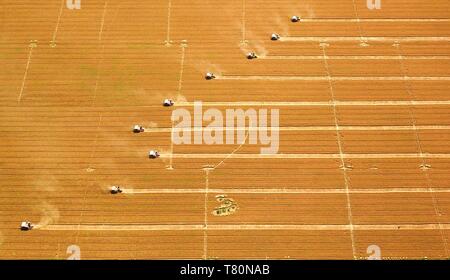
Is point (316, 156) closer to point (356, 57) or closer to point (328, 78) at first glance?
point (328, 78)

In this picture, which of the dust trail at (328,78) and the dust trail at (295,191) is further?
the dust trail at (328,78)

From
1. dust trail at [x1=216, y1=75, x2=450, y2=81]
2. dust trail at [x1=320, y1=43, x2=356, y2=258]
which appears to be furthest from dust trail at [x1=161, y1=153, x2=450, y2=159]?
dust trail at [x1=216, y1=75, x2=450, y2=81]

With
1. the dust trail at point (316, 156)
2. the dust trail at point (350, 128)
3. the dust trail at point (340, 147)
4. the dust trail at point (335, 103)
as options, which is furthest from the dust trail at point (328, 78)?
the dust trail at point (316, 156)

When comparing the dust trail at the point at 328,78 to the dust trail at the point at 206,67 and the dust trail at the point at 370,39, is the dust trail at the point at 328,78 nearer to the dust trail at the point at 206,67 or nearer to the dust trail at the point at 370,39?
the dust trail at the point at 206,67

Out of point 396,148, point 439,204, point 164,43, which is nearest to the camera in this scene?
point 439,204

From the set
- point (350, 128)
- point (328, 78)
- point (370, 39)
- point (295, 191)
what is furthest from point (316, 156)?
point (370, 39)

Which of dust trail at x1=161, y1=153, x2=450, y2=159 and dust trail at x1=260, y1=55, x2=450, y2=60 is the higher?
dust trail at x1=260, y1=55, x2=450, y2=60

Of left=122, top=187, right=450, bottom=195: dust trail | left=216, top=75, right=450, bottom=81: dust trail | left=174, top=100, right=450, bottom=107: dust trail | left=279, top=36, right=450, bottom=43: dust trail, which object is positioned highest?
left=279, top=36, right=450, bottom=43: dust trail

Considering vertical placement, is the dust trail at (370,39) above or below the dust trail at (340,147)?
above

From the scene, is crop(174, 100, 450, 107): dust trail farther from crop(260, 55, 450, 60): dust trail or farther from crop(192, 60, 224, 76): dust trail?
crop(260, 55, 450, 60): dust trail
